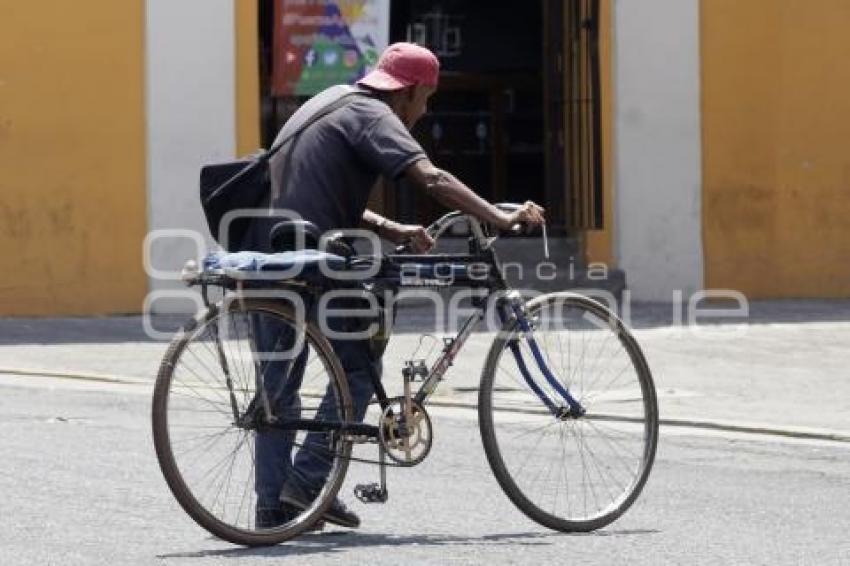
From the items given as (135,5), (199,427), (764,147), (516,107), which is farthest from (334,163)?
(516,107)

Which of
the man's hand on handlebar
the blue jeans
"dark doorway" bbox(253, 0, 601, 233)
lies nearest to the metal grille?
"dark doorway" bbox(253, 0, 601, 233)

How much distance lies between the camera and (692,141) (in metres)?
18.6

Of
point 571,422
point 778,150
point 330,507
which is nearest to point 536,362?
point 571,422

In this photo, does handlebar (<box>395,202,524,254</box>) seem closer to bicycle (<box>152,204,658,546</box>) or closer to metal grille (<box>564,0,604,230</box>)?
bicycle (<box>152,204,658,546</box>)

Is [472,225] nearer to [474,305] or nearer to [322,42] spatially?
[474,305]

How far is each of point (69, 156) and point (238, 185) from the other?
10166mm

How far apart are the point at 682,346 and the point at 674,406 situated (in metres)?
3.14

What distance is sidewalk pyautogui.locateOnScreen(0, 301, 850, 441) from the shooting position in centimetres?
1201

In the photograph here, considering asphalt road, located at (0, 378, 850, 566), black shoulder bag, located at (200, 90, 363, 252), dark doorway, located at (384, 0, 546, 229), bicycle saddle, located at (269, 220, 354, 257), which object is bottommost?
asphalt road, located at (0, 378, 850, 566)

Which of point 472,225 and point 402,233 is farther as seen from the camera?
point 402,233

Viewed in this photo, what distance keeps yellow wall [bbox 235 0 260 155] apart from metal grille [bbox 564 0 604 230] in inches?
113

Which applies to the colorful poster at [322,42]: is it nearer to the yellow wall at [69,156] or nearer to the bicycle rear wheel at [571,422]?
the yellow wall at [69,156]

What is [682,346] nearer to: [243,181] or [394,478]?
[394,478]

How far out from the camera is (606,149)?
1861 centimetres
